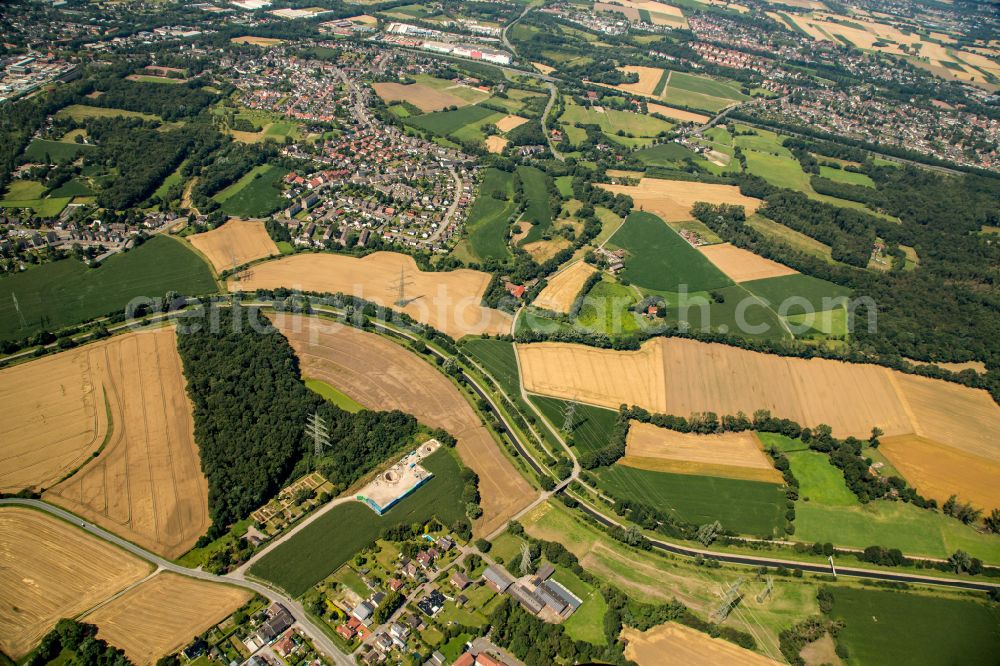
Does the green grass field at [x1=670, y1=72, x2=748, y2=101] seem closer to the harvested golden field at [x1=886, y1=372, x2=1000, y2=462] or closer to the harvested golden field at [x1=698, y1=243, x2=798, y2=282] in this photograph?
the harvested golden field at [x1=698, y1=243, x2=798, y2=282]

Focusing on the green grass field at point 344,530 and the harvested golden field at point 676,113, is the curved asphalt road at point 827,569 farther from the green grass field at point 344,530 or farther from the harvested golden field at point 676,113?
the harvested golden field at point 676,113

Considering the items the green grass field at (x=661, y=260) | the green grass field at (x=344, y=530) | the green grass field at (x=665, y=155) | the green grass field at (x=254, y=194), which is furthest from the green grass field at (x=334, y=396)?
the green grass field at (x=665, y=155)

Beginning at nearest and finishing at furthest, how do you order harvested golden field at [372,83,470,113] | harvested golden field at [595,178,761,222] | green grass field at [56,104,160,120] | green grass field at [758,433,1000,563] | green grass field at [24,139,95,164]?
green grass field at [758,433,1000,563] → green grass field at [24,139,95,164] → harvested golden field at [595,178,761,222] → green grass field at [56,104,160,120] → harvested golden field at [372,83,470,113]

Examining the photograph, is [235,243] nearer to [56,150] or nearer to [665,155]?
[56,150]

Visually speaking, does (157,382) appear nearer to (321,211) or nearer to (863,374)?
(321,211)

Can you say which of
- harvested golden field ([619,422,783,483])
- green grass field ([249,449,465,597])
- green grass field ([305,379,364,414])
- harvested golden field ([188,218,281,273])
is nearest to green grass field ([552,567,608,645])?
green grass field ([249,449,465,597])

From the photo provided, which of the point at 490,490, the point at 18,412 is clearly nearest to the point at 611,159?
the point at 490,490

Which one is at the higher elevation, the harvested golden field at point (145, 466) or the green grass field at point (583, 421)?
the green grass field at point (583, 421)
